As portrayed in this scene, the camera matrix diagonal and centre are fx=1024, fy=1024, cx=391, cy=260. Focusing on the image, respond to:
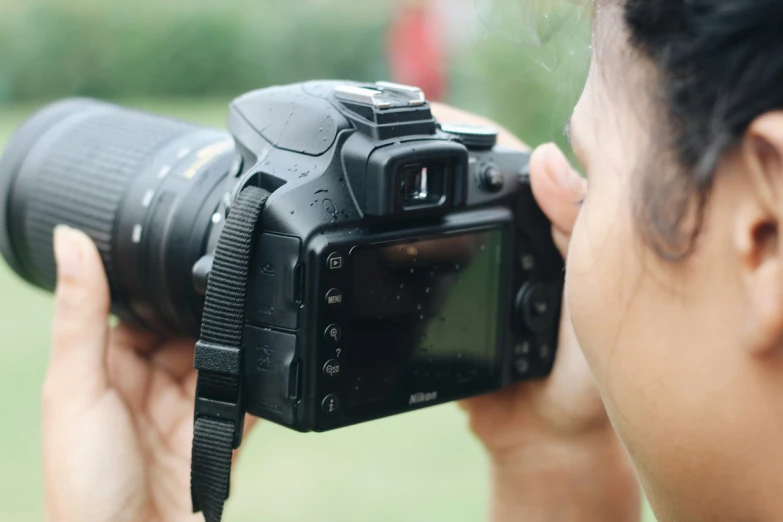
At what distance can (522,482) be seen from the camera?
1.01 metres

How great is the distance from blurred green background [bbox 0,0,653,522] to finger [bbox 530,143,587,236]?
0.07 feet

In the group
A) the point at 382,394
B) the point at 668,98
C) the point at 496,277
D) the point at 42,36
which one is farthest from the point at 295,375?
the point at 42,36

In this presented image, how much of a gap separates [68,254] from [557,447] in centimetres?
51

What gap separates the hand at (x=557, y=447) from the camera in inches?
37.5

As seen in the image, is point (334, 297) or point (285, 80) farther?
point (285, 80)

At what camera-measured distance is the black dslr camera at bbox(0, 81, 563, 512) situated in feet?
2.39

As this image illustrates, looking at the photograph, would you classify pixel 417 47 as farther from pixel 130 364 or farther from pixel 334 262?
pixel 334 262

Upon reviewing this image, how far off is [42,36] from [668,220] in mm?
7609

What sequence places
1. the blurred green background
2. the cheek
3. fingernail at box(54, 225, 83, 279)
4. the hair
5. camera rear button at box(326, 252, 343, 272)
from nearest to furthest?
the hair < the cheek < camera rear button at box(326, 252, 343, 272) < fingernail at box(54, 225, 83, 279) < the blurred green background

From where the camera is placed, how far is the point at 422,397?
821mm

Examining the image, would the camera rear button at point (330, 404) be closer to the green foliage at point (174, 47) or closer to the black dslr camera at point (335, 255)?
the black dslr camera at point (335, 255)

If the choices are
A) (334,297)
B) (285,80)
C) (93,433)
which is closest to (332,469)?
(93,433)

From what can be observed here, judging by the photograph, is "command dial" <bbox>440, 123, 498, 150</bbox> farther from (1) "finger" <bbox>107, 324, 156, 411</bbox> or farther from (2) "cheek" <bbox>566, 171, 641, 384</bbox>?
(1) "finger" <bbox>107, 324, 156, 411</bbox>

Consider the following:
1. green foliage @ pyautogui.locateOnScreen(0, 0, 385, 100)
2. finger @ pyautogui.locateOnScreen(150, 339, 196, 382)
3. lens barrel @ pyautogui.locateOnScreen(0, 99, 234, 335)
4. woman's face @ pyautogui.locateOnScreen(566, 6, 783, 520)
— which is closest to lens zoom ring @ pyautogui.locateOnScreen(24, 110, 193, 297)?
lens barrel @ pyautogui.locateOnScreen(0, 99, 234, 335)
